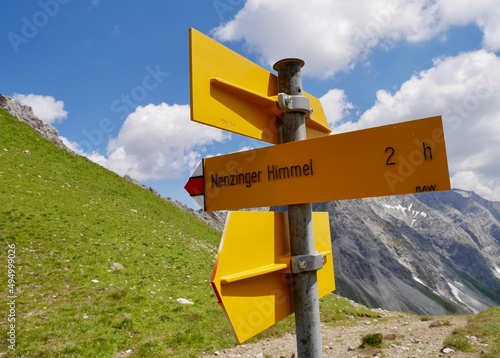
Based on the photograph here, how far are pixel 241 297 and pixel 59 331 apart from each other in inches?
396

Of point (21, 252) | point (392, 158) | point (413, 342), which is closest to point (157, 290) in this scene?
point (21, 252)

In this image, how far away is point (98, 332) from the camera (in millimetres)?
10609

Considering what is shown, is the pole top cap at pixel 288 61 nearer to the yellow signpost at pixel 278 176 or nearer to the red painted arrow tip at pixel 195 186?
the yellow signpost at pixel 278 176

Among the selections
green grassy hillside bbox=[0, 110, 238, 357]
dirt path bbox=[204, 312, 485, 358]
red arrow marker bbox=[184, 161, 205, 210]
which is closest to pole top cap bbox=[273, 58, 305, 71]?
red arrow marker bbox=[184, 161, 205, 210]

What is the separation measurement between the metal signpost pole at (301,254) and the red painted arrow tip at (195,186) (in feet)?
3.33

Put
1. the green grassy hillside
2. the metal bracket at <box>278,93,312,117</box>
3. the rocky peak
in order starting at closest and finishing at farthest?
the metal bracket at <box>278,93,312,117</box> → the green grassy hillside → the rocky peak

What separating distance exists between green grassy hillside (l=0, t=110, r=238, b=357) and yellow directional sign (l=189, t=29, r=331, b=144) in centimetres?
879

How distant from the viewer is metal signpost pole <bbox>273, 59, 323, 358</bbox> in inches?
127

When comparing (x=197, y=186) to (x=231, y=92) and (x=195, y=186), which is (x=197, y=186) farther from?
(x=231, y=92)

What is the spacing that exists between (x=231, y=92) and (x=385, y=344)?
1167 centimetres

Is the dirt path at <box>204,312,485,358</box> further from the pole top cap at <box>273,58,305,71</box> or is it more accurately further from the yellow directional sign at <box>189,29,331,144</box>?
the pole top cap at <box>273,58,305,71</box>

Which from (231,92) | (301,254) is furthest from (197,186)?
(301,254)

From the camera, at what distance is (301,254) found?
11.0ft

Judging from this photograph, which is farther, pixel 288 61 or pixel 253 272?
pixel 288 61
